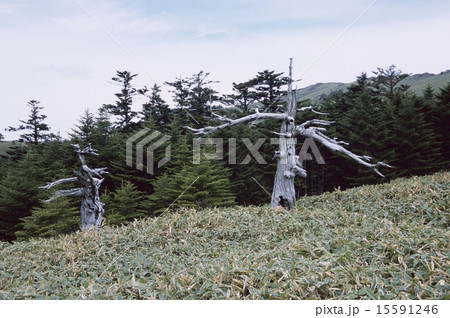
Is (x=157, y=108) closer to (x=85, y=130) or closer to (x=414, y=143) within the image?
(x=85, y=130)

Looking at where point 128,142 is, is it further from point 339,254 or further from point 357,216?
point 339,254

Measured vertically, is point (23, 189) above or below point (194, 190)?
below

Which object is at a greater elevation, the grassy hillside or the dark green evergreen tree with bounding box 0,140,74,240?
the grassy hillside

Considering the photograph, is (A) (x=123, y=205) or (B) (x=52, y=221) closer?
(B) (x=52, y=221)

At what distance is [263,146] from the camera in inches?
913

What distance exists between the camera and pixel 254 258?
3477mm

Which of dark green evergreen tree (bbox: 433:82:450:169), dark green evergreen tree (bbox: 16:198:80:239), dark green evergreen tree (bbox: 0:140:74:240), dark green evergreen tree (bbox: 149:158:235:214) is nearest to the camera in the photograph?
dark green evergreen tree (bbox: 16:198:80:239)

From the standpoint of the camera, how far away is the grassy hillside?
2.59 metres

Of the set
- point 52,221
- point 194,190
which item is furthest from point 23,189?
point 194,190

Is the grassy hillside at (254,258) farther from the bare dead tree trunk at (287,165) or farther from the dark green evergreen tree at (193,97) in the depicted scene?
the dark green evergreen tree at (193,97)

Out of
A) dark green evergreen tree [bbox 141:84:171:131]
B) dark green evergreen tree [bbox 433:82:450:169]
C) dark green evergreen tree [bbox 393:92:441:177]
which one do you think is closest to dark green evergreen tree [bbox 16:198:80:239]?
dark green evergreen tree [bbox 141:84:171:131]

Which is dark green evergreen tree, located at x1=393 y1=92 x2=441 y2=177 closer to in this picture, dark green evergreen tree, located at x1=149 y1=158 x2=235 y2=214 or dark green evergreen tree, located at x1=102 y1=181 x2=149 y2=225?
dark green evergreen tree, located at x1=149 y1=158 x2=235 y2=214

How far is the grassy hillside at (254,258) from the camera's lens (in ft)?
8.49

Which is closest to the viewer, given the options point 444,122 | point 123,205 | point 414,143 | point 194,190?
point 194,190
